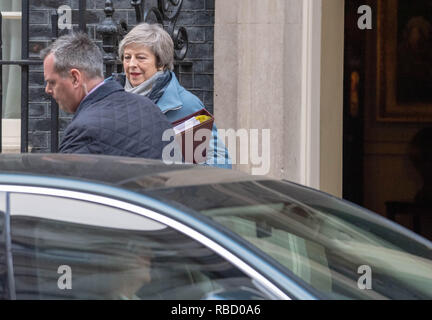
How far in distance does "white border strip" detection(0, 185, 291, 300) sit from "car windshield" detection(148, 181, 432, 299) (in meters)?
0.10

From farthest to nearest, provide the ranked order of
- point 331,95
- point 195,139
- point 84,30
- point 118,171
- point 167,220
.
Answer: point 331,95
point 84,30
point 195,139
point 118,171
point 167,220

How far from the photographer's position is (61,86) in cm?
425

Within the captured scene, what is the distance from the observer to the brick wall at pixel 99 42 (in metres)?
7.39

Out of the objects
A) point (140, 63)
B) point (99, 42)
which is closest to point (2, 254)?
point (140, 63)

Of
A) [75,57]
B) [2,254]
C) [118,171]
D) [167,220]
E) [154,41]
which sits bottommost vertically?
[2,254]

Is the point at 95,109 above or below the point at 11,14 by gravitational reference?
below

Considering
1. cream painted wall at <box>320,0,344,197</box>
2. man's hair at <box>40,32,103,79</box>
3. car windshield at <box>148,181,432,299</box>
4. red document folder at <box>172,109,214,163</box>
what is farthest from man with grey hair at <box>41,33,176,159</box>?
cream painted wall at <box>320,0,344,197</box>

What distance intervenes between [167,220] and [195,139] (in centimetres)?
228

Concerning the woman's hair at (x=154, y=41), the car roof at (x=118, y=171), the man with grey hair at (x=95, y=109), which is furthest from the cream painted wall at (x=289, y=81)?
the car roof at (x=118, y=171)

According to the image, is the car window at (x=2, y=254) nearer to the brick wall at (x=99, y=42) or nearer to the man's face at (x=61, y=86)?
the man's face at (x=61, y=86)

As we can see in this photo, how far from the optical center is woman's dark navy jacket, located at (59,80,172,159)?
154 inches

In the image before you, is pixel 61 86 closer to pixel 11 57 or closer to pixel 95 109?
pixel 95 109

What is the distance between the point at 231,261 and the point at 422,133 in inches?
228

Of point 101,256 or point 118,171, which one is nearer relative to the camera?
point 101,256
